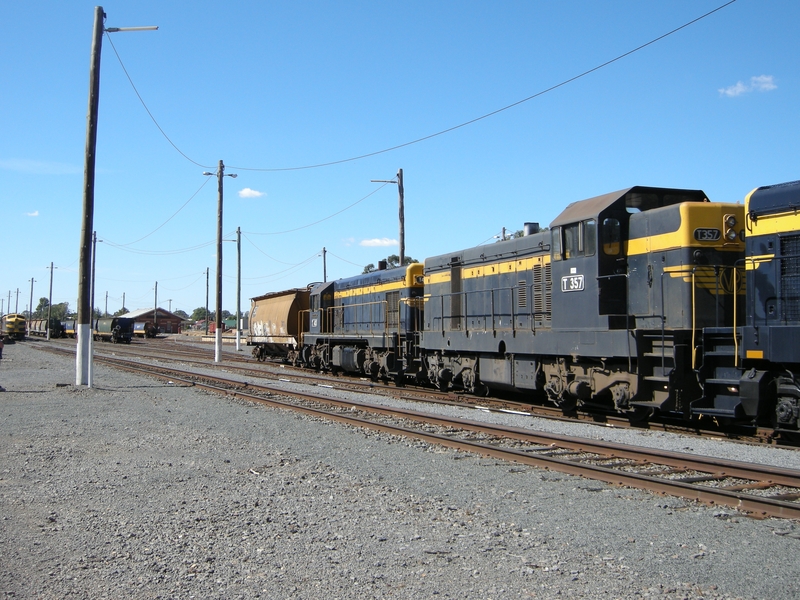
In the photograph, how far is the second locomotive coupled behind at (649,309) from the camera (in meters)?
8.91

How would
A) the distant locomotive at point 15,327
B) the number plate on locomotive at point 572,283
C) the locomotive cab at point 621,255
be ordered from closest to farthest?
the locomotive cab at point 621,255 → the number plate on locomotive at point 572,283 → the distant locomotive at point 15,327

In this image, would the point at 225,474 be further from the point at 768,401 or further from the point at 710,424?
the point at 710,424

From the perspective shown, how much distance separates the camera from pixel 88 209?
1728 centimetres

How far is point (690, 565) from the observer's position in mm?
4633

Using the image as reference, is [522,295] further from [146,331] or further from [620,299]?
[146,331]

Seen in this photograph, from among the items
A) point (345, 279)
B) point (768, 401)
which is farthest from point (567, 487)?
point (345, 279)

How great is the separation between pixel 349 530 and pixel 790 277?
6807mm

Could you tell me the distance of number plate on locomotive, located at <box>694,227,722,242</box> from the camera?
385 inches

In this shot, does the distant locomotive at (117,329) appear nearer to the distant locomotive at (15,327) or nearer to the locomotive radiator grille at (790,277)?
the distant locomotive at (15,327)

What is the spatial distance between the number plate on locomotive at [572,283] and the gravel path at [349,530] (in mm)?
4072

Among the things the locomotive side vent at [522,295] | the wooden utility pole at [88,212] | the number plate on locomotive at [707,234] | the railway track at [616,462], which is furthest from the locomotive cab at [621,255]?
the wooden utility pole at [88,212]

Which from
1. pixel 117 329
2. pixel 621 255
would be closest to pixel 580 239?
pixel 621 255

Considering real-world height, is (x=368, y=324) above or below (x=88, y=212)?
below

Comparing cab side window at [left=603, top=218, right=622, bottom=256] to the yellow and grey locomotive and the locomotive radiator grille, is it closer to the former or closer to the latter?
the yellow and grey locomotive
